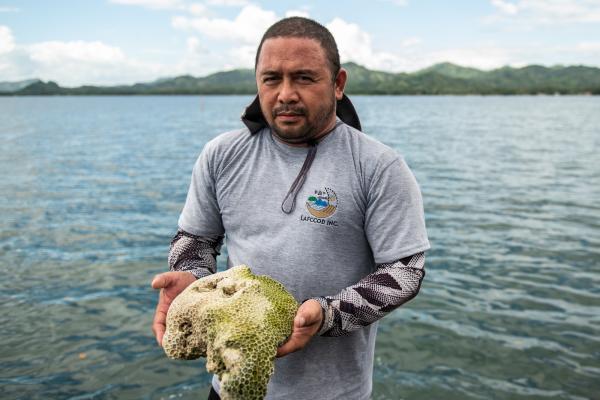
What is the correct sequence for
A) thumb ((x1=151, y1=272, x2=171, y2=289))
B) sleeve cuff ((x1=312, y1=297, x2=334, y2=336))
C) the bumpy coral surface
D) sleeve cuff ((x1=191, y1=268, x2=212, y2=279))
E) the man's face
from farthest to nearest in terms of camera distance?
sleeve cuff ((x1=191, y1=268, x2=212, y2=279)) → the man's face → thumb ((x1=151, y1=272, x2=171, y2=289)) → sleeve cuff ((x1=312, y1=297, x2=334, y2=336)) → the bumpy coral surface

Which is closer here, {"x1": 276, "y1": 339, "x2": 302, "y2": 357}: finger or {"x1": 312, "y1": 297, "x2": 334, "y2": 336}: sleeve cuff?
{"x1": 276, "y1": 339, "x2": 302, "y2": 357}: finger

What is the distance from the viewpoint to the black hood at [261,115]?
3980 mm

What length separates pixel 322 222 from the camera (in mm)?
3578

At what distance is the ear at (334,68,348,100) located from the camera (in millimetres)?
3857

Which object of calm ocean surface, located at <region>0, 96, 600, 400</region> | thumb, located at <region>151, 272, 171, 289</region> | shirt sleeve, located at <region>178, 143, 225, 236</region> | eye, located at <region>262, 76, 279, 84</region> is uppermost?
eye, located at <region>262, 76, 279, 84</region>

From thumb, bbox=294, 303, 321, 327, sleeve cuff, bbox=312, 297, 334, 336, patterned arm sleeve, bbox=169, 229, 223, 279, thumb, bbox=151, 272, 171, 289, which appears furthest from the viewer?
patterned arm sleeve, bbox=169, 229, 223, 279

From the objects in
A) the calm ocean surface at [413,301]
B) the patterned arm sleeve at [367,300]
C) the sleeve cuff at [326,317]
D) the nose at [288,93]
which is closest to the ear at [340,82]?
the nose at [288,93]

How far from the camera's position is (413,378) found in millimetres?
9180

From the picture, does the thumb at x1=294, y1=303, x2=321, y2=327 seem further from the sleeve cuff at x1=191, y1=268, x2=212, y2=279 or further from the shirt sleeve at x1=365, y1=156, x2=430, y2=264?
the sleeve cuff at x1=191, y1=268, x2=212, y2=279

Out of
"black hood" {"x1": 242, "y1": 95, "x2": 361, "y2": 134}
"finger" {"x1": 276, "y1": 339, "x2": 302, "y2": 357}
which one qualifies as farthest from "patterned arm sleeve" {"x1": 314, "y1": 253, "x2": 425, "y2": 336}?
"black hood" {"x1": 242, "y1": 95, "x2": 361, "y2": 134}

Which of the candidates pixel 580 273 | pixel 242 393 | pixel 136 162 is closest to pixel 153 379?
pixel 242 393

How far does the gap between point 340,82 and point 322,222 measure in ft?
3.40

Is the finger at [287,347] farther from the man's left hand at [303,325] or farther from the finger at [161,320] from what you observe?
the finger at [161,320]

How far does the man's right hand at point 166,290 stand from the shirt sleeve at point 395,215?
1257 mm
